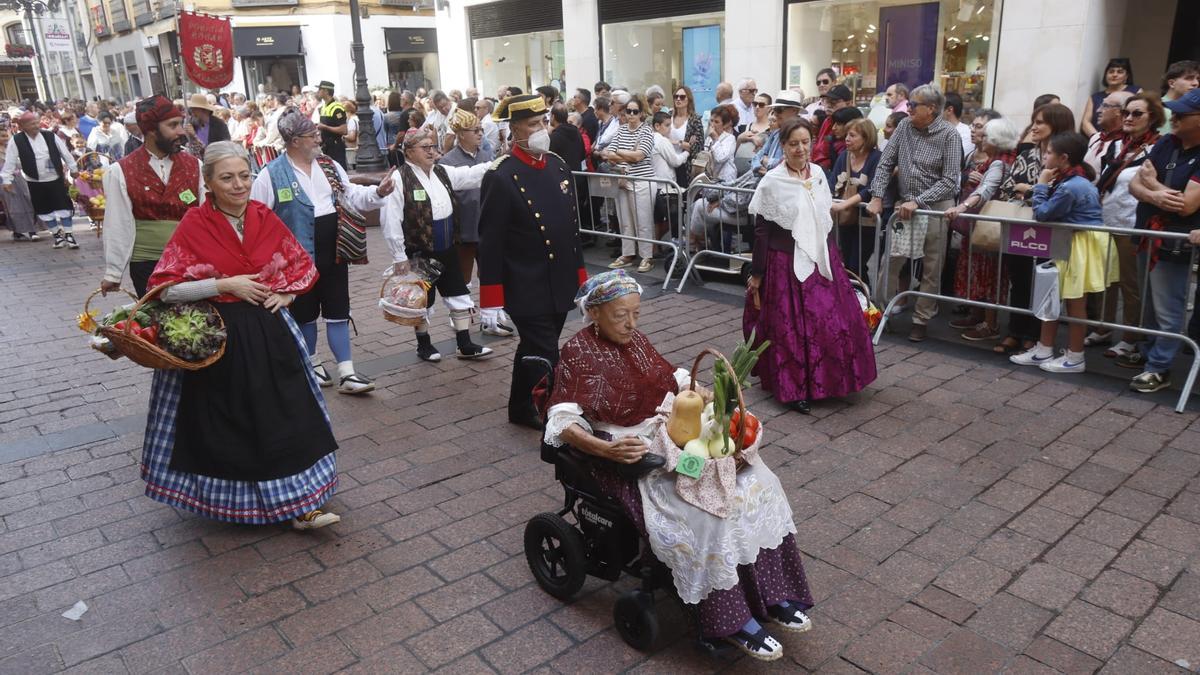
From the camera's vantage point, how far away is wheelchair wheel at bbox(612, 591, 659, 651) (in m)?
3.35

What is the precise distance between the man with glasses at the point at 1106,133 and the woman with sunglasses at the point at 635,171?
4.34 m

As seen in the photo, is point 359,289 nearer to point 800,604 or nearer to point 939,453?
point 939,453

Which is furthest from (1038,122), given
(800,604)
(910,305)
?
(800,604)

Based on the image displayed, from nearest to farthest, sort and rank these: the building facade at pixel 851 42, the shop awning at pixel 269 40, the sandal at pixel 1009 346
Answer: the sandal at pixel 1009 346, the building facade at pixel 851 42, the shop awning at pixel 269 40

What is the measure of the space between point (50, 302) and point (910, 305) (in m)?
9.42

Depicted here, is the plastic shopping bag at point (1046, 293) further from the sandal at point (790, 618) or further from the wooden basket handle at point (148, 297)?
the wooden basket handle at point (148, 297)

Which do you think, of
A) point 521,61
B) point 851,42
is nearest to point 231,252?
point 851,42

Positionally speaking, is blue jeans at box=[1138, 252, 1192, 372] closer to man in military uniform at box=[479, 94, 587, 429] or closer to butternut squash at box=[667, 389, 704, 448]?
man in military uniform at box=[479, 94, 587, 429]

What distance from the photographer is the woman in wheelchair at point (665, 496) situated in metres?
3.11

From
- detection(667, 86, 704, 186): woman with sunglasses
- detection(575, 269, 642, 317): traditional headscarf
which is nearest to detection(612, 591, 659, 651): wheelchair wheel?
detection(575, 269, 642, 317): traditional headscarf

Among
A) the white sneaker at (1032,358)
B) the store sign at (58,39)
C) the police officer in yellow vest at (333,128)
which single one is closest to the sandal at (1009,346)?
the white sneaker at (1032,358)

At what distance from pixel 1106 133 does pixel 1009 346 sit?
2.11 metres

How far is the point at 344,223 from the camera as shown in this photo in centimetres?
602

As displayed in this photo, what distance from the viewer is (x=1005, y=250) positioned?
6555mm
